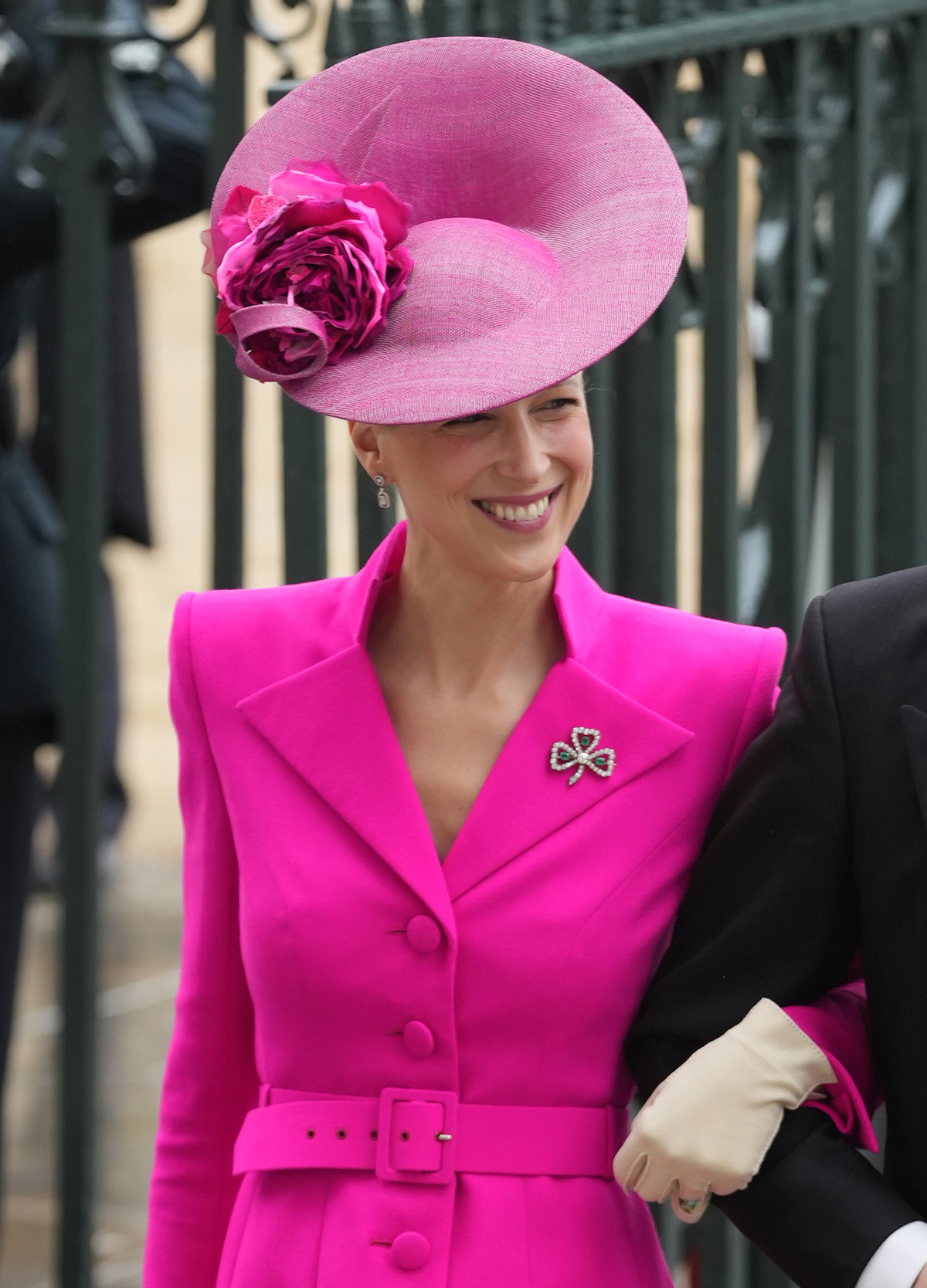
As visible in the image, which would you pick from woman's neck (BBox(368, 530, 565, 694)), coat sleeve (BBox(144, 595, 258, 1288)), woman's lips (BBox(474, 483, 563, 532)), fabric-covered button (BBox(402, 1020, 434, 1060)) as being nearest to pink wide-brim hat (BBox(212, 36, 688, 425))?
woman's lips (BBox(474, 483, 563, 532))

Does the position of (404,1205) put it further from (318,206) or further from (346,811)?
(318,206)

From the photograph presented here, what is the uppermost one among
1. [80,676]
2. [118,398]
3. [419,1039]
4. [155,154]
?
[155,154]

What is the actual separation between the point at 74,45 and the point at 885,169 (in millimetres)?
1510

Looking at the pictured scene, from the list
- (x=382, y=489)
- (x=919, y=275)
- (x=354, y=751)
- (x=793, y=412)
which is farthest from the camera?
(x=919, y=275)

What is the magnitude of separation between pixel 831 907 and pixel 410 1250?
22.4 inches

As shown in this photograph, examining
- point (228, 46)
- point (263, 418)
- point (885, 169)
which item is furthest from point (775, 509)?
point (263, 418)

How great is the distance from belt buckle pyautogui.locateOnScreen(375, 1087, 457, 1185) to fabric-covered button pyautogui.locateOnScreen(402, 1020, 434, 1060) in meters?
0.05

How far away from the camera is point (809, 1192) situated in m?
1.96

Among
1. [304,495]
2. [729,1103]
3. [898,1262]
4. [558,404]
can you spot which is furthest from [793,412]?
[898,1262]

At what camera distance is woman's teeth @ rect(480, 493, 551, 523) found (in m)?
2.13

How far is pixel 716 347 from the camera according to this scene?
315 centimetres

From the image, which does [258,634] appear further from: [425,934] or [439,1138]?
[439,1138]

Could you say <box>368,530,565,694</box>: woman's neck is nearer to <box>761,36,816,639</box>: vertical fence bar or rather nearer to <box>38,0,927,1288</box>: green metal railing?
<box>38,0,927,1288</box>: green metal railing

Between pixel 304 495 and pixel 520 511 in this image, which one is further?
pixel 304 495
